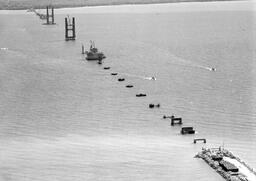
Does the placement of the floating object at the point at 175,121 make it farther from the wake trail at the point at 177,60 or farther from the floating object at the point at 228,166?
the wake trail at the point at 177,60

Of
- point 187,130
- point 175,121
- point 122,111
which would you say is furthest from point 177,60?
point 187,130

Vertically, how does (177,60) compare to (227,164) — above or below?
above

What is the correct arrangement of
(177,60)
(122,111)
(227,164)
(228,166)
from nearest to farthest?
(228,166) → (227,164) → (122,111) → (177,60)

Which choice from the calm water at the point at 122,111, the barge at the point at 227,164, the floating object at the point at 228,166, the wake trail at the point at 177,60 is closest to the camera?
the barge at the point at 227,164

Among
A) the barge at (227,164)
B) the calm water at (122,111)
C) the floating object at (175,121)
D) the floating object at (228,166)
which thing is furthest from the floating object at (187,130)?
the floating object at (228,166)

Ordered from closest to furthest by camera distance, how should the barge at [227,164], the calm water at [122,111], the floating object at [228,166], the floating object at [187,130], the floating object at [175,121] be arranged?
the barge at [227,164] → the floating object at [228,166] → the calm water at [122,111] → the floating object at [187,130] → the floating object at [175,121]

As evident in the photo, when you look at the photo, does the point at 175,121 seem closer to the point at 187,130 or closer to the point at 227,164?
the point at 187,130

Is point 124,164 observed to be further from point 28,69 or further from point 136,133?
point 28,69

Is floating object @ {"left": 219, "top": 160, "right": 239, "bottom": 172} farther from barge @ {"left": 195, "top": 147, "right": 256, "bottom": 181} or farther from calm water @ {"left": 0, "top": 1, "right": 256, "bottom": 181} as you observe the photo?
calm water @ {"left": 0, "top": 1, "right": 256, "bottom": 181}

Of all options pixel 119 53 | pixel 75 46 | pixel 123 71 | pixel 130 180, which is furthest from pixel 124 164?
pixel 75 46
